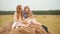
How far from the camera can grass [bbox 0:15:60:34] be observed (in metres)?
3.78

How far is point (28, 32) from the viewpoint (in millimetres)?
3270

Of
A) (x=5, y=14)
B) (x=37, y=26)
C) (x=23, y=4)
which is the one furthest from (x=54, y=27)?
(x=5, y=14)

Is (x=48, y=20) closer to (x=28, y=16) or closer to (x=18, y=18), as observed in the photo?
(x=28, y=16)

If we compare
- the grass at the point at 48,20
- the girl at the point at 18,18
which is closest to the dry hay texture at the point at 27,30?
the girl at the point at 18,18

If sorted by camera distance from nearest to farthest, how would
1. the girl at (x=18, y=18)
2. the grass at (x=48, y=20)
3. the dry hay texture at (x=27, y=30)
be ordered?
the dry hay texture at (x=27, y=30), the girl at (x=18, y=18), the grass at (x=48, y=20)

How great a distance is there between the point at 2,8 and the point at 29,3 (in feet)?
1.95

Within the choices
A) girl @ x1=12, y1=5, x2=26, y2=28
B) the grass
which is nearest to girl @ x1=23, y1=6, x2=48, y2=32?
girl @ x1=12, y1=5, x2=26, y2=28

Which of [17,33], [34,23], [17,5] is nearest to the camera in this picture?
[17,33]

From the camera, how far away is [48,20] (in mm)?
3828

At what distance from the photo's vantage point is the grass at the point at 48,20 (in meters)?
3.78

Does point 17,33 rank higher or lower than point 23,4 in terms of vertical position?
lower

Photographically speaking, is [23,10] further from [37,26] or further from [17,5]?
[37,26]

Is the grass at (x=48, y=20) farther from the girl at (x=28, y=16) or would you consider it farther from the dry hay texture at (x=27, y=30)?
the dry hay texture at (x=27, y=30)

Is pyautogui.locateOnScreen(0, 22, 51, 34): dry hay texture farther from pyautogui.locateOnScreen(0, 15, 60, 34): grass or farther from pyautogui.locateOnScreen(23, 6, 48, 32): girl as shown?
pyautogui.locateOnScreen(0, 15, 60, 34): grass
